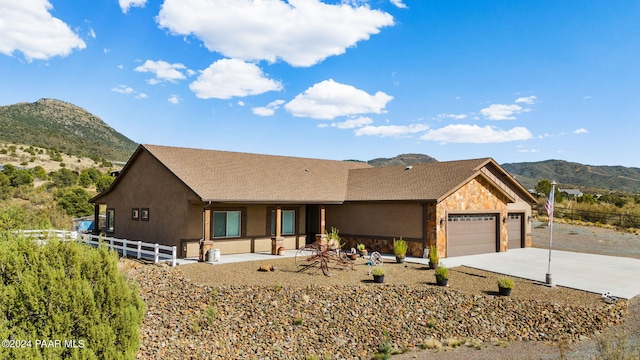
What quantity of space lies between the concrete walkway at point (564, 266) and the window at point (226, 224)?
1.17 m

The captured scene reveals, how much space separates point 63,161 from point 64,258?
62650 millimetres

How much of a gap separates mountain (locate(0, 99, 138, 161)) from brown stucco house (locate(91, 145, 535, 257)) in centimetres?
5344

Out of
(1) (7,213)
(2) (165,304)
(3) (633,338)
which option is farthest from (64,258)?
(3) (633,338)

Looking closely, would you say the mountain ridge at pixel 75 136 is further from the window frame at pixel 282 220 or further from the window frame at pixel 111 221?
the window frame at pixel 111 221

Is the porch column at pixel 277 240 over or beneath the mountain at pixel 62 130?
beneath

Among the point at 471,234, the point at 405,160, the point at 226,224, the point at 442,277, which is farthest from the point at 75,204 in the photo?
the point at 405,160

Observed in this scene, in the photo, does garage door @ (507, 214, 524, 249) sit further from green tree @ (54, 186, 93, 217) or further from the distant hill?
the distant hill

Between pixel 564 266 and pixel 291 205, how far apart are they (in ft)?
42.1

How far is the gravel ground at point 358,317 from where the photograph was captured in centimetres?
1025

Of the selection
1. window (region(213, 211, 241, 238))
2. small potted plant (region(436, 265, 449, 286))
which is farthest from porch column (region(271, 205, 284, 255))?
→ small potted plant (region(436, 265, 449, 286))

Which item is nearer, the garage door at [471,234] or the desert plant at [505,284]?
the desert plant at [505,284]

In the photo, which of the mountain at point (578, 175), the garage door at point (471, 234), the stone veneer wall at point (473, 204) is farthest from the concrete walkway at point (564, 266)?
the mountain at point (578, 175)

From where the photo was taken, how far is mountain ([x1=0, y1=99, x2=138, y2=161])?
67500 mm

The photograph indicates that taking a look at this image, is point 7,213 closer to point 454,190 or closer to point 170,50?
point 170,50
